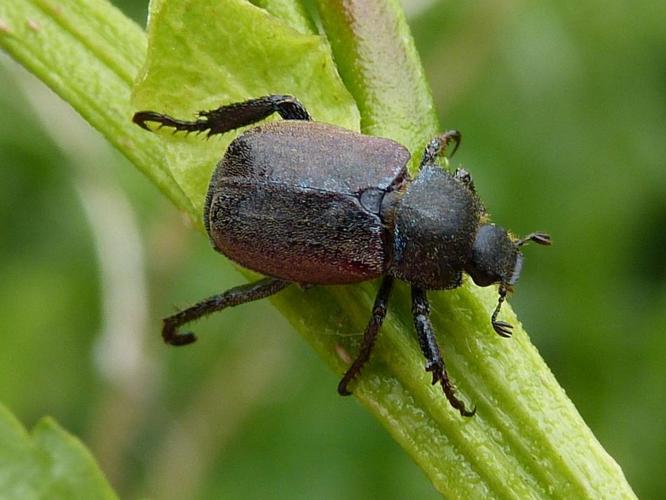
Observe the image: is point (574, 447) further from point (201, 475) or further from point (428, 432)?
point (201, 475)

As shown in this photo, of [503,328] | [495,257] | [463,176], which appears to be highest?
A: [503,328]

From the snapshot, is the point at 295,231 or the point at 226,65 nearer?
the point at 226,65

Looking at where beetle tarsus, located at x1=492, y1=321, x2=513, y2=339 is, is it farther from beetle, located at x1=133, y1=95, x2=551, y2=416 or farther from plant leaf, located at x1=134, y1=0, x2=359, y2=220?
plant leaf, located at x1=134, y1=0, x2=359, y2=220

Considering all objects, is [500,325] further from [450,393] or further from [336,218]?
[336,218]

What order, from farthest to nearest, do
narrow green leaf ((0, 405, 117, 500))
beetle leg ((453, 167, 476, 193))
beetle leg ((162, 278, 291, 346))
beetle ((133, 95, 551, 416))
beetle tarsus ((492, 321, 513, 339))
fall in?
1. beetle leg ((453, 167, 476, 193))
2. beetle leg ((162, 278, 291, 346))
3. beetle ((133, 95, 551, 416))
4. narrow green leaf ((0, 405, 117, 500))
5. beetle tarsus ((492, 321, 513, 339))

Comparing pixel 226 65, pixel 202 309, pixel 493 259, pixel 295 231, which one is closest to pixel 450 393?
pixel 226 65

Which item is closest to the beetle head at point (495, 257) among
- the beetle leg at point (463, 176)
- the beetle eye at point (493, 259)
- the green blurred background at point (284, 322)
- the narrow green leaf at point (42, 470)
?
the beetle eye at point (493, 259)

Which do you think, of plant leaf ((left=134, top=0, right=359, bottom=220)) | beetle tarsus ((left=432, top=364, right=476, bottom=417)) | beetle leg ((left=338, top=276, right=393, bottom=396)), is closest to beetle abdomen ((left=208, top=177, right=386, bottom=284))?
beetle leg ((left=338, top=276, right=393, bottom=396))
